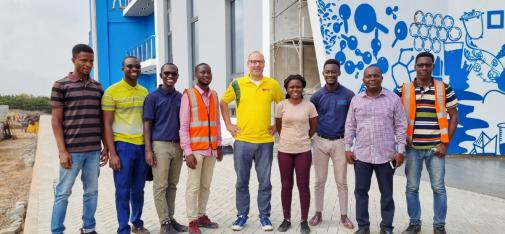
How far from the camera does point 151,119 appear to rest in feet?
14.0

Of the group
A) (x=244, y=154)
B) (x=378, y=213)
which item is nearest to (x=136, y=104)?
(x=244, y=154)

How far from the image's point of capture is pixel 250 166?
4.68 meters

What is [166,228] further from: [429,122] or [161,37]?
[161,37]

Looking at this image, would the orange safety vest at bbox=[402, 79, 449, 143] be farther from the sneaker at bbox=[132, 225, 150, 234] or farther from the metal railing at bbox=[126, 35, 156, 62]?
the metal railing at bbox=[126, 35, 156, 62]

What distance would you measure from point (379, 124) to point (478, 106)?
7.12m

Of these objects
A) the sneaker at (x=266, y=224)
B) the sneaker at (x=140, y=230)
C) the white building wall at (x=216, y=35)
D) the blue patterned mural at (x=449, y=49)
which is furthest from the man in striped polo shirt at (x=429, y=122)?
the white building wall at (x=216, y=35)

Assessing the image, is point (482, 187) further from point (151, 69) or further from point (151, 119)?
point (151, 69)

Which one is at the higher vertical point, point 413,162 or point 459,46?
point 459,46

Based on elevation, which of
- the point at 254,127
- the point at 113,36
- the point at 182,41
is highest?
the point at 113,36

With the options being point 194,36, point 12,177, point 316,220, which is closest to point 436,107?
point 316,220

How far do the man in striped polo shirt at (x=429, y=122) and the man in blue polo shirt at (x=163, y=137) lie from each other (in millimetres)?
2397

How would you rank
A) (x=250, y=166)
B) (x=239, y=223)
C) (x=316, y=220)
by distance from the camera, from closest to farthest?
(x=250, y=166) → (x=239, y=223) → (x=316, y=220)

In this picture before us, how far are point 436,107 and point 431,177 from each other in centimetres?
73

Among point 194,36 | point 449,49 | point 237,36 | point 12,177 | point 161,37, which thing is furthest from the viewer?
point 161,37
